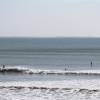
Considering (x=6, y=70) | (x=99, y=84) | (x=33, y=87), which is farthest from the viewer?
(x=6, y=70)

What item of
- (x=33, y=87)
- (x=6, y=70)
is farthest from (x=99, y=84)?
(x=6, y=70)

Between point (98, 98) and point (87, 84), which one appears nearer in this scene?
point (98, 98)

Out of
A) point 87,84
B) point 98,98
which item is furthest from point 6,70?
point 98,98

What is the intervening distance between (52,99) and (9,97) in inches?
139

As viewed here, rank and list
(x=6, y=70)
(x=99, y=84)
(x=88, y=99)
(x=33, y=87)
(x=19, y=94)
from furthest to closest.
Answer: (x=6, y=70), (x=99, y=84), (x=33, y=87), (x=19, y=94), (x=88, y=99)

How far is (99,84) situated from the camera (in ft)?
130

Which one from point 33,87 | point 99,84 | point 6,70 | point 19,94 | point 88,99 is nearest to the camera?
point 88,99

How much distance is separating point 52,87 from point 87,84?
15.1 ft

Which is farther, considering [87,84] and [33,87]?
[87,84]

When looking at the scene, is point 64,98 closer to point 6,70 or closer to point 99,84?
point 99,84

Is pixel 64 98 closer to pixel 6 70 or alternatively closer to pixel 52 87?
pixel 52 87

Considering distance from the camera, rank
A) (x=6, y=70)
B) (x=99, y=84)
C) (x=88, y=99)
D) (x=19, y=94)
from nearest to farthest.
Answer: (x=88, y=99), (x=19, y=94), (x=99, y=84), (x=6, y=70)

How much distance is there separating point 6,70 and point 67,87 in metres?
23.7

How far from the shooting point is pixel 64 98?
1214 inches
